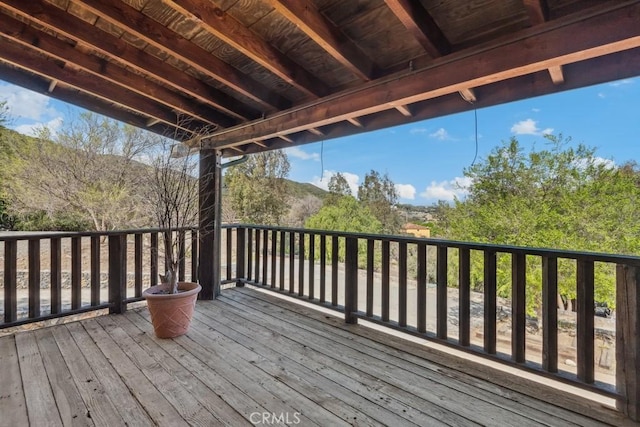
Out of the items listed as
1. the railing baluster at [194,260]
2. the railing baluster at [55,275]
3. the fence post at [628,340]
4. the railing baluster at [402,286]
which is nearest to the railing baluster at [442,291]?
the railing baluster at [402,286]

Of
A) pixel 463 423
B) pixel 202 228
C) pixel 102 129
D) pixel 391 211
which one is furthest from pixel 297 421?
pixel 391 211

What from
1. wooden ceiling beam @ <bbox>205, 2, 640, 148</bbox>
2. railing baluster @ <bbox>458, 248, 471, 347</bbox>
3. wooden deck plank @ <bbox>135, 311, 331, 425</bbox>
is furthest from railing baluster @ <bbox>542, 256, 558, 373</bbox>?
wooden deck plank @ <bbox>135, 311, 331, 425</bbox>

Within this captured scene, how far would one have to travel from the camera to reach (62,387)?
1890mm

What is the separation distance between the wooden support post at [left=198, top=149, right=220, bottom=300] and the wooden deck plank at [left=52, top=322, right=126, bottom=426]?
4.67 feet

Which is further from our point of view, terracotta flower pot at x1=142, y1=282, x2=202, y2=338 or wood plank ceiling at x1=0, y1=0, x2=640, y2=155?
terracotta flower pot at x1=142, y1=282, x2=202, y2=338

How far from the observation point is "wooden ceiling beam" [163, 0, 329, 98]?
1798 millimetres

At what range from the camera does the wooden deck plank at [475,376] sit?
1689mm

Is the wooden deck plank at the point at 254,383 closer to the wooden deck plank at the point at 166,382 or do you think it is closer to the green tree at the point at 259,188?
Answer: the wooden deck plank at the point at 166,382

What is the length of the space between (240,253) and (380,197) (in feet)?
37.2

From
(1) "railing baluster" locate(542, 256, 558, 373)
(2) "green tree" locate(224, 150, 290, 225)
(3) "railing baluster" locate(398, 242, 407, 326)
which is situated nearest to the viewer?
(1) "railing baluster" locate(542, 256, 558, 373)

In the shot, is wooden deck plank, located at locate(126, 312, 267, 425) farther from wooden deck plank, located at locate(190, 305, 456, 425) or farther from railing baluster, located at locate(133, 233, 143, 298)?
railing baluster, located at locate(133, 233, 143, 298)

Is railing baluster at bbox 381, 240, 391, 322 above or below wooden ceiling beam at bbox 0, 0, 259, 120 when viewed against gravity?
below

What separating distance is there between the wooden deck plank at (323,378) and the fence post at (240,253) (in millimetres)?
1505

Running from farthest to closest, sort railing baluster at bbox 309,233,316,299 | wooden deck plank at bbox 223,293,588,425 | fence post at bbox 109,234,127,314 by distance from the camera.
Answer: railing baluster at bbox 309,233,316,299, fence post at bbox 109,234,127,314, wooden deck plank at bbox 223,293,588,425
